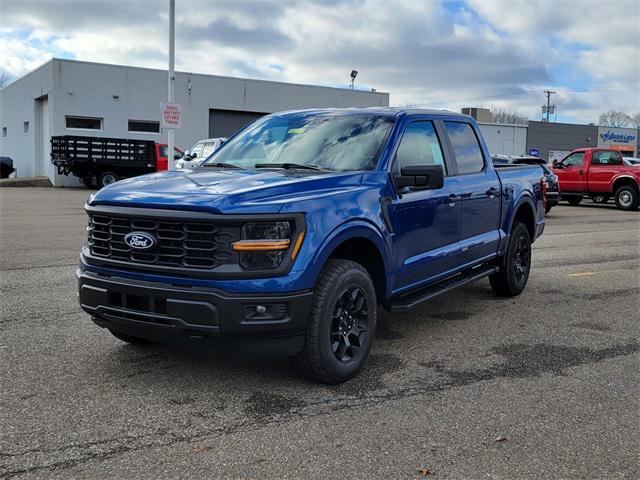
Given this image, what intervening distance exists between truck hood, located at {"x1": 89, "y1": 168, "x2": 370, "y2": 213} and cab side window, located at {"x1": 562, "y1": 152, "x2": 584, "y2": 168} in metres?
19.9

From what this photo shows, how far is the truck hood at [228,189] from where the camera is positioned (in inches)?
151

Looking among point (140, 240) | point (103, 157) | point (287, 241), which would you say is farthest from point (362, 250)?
point (103, 157)

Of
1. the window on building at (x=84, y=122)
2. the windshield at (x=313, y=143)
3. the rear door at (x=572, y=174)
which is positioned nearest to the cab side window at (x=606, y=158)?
the rear door at (x=572, y=174)

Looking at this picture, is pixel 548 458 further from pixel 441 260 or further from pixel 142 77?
pixel 142 77

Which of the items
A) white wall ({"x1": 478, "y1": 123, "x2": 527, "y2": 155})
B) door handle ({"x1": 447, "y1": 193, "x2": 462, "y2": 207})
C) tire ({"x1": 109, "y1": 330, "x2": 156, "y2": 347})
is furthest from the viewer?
white wall ({"x1": 478, "y1": 123, "x2": 527, "y2": 155})

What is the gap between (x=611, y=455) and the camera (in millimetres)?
3445

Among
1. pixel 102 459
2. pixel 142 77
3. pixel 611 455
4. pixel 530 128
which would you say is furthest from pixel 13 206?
pixel 530 128

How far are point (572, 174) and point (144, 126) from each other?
21.5 metres

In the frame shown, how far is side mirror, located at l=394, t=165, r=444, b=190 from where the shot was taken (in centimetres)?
468

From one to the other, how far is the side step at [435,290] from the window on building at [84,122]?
29.0m

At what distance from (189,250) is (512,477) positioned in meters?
2.18

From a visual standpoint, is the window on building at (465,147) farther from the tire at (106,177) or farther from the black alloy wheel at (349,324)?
the tire at (106,177)

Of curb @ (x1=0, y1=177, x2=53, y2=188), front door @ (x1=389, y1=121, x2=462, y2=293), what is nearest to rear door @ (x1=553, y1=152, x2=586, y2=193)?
front door @ (x1=389, y1=121, x2=462, y2=293)

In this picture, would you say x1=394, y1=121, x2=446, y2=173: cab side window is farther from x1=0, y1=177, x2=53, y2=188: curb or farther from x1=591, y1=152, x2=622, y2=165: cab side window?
x1=0, y1=177, x2=53, y2=188: curb
